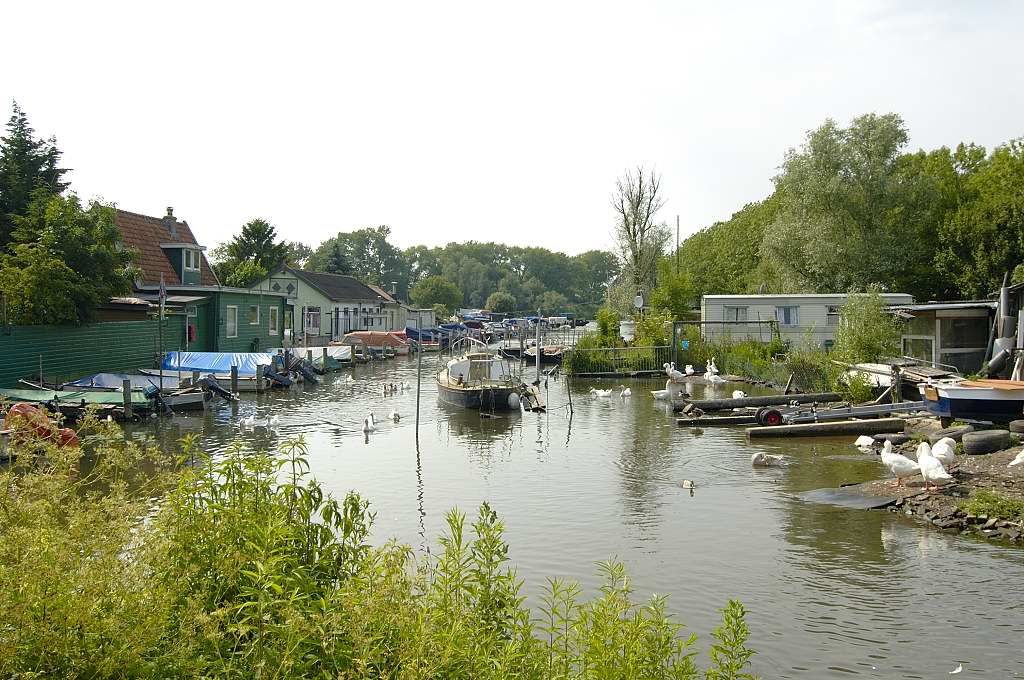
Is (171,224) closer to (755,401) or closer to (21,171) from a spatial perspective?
(21,171)

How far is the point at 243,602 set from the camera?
16.9ft

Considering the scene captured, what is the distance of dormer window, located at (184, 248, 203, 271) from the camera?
41.9 metres

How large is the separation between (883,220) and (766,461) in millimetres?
37866

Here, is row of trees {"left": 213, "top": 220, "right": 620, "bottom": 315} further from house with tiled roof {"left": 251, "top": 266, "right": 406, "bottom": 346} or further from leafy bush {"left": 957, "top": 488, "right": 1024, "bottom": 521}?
leafy bush {"left": 957, "top": 488, "right": 1024, "bottom": 521}

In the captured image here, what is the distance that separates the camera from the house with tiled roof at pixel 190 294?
37.2 meters

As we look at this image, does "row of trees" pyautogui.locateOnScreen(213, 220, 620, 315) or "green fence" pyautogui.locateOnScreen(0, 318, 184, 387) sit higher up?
"row of trees" pyautogui.locateOnScreen(213, 220, 620, 315)

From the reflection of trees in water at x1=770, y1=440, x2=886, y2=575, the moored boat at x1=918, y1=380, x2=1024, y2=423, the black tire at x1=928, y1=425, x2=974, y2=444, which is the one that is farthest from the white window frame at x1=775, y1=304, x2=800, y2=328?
the reflection of trees in water at x1=770, y1=440, x2=886, y2=575

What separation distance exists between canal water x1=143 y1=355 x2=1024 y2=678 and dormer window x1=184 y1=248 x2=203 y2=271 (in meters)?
18.4

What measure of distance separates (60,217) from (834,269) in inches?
1689

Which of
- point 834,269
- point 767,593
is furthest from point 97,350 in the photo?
point 834,269

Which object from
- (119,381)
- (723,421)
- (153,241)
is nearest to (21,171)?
(153,241)

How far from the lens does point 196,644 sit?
183 inches

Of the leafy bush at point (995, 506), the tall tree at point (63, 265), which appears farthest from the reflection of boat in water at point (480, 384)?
the leafy bush at point (995, 506)

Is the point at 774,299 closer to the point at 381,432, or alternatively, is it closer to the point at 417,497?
the point at 381,432
